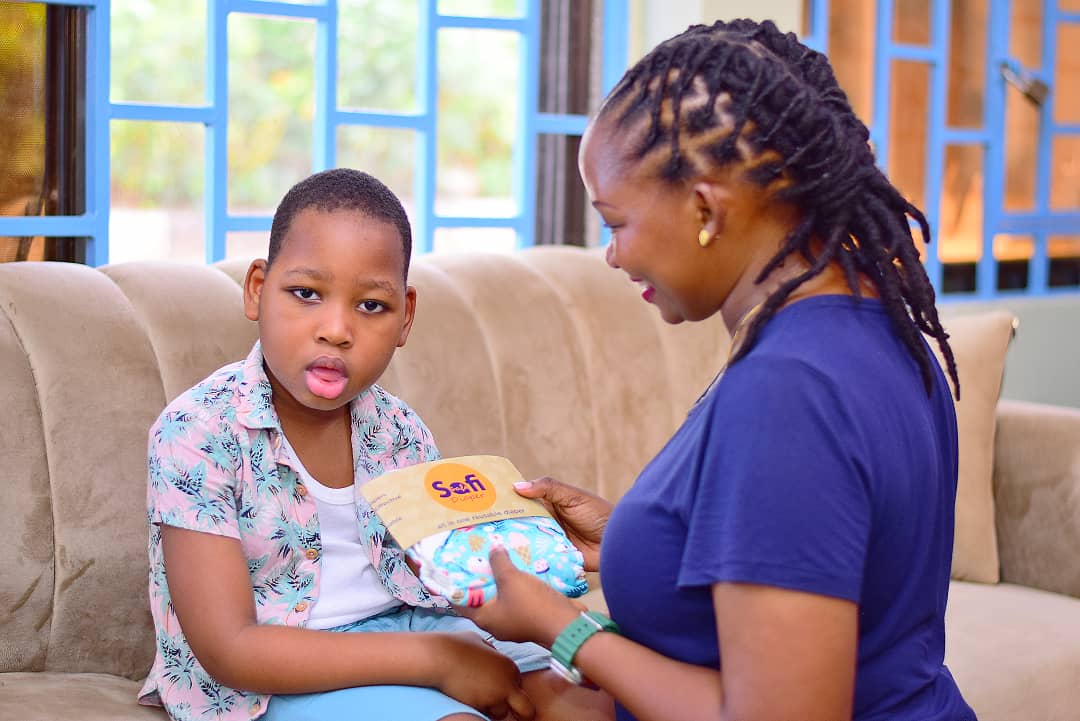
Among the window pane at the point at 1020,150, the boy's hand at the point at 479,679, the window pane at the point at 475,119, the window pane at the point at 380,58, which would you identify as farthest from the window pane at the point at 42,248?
the window pane at the point at 475,119

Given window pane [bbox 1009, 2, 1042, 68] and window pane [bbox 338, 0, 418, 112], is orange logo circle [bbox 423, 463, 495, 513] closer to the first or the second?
window pane [bbox 1009, 2, 1042, 68]

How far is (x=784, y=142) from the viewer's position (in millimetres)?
1181

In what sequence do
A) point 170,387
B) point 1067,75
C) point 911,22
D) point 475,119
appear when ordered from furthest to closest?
point 475,119, point 1067,75, point 911,22, point 170,387

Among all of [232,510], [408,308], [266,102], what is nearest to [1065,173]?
[408,308]

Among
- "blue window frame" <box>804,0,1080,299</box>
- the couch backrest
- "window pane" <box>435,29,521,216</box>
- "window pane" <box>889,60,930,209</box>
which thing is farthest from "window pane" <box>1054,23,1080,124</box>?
"window pane" <box>435,29,521,216</box>

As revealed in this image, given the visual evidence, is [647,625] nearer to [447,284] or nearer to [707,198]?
[707,198]

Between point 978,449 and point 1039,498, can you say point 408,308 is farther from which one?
point 1039,498

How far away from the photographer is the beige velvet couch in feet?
5.90

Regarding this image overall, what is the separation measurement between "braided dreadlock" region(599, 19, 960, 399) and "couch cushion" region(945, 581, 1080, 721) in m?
1.08

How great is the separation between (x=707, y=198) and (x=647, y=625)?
17.5 inches

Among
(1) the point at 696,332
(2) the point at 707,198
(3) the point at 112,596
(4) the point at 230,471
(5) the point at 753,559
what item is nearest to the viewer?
(5) the point at 753,559

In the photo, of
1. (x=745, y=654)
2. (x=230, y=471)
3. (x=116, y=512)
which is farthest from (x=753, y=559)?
(x=116, y=512)

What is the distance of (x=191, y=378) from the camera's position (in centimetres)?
195

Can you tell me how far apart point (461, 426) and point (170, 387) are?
1.77ft
